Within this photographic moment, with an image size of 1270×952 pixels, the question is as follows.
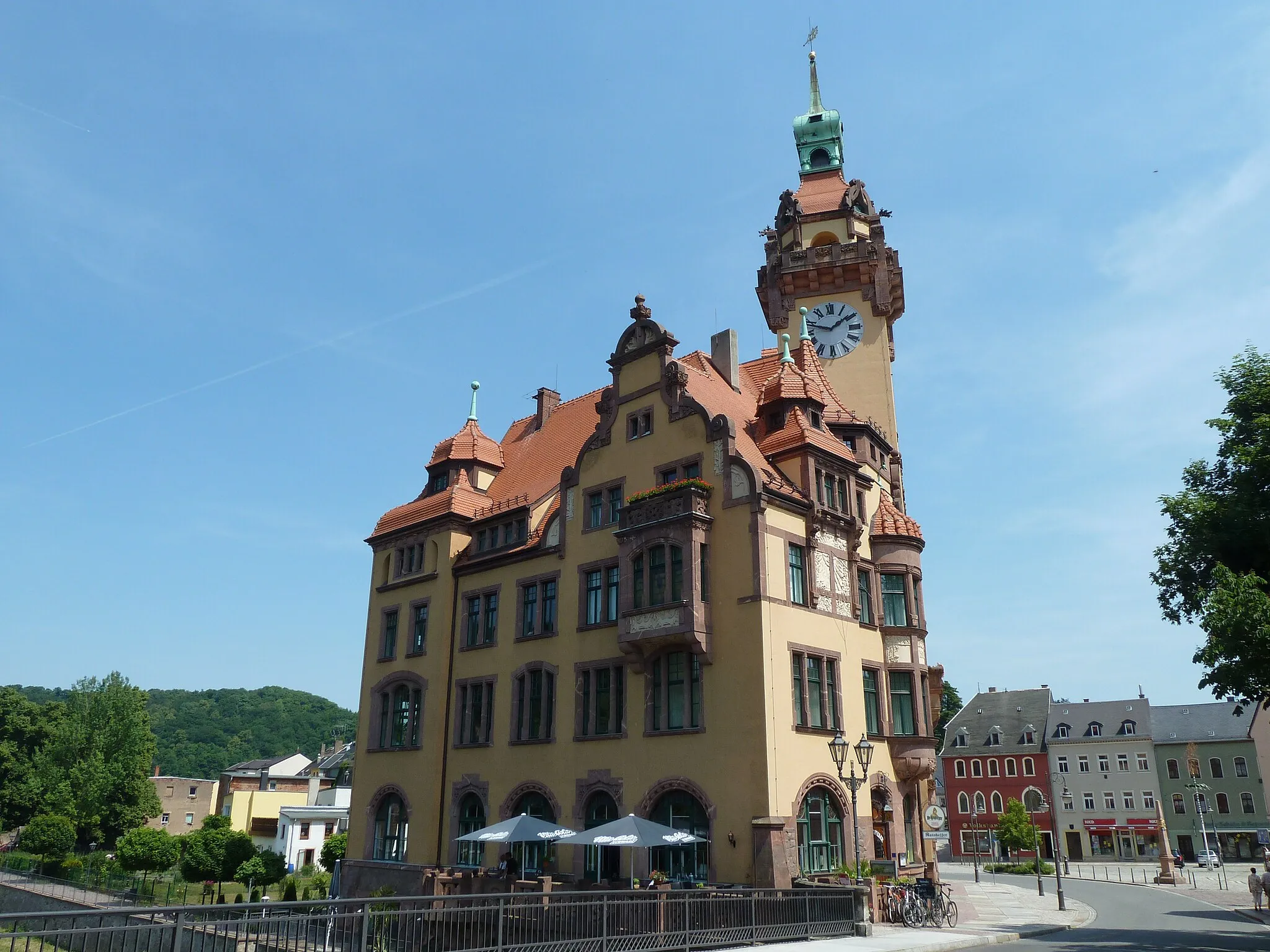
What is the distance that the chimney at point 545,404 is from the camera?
47438 mm

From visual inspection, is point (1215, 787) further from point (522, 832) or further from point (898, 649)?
point (522, 832)

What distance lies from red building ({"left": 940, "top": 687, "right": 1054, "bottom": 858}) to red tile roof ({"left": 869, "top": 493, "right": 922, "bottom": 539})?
5506 cm

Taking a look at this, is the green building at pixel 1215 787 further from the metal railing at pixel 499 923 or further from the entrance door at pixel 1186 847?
the metal railing at pixel 499 923

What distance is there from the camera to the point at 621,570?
1261 inches

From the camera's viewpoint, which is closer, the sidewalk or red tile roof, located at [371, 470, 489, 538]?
the sidewalk

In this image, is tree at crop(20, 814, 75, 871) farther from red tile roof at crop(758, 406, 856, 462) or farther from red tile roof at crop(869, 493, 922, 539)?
red tile roof at crop(869, 493, 922, 539)

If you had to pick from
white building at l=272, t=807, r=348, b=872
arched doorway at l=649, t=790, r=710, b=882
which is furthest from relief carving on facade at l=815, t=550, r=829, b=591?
white building at l=272, t=807, r=348, b=872

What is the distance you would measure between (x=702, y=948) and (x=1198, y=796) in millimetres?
75933

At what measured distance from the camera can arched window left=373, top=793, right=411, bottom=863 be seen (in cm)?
3912

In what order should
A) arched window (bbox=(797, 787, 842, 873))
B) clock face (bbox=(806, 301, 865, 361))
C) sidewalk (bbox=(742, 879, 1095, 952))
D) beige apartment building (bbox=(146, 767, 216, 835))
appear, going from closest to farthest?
sidewalk (bbox=(742, 879, 1095, 952)) < arched window (bbox=(797, 787, 842, 873)) < clock face (bbox=(806, 301, 865, 361)) < beige apartment building (bbox=(146, 767, 216, 835))

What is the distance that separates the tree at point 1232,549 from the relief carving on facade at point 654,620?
13729mm

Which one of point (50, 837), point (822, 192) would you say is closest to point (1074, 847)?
point (822, 192)

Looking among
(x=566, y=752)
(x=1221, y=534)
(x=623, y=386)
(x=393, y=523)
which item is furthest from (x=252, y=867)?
(x=1221, y=534)

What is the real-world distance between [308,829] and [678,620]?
56.5m
